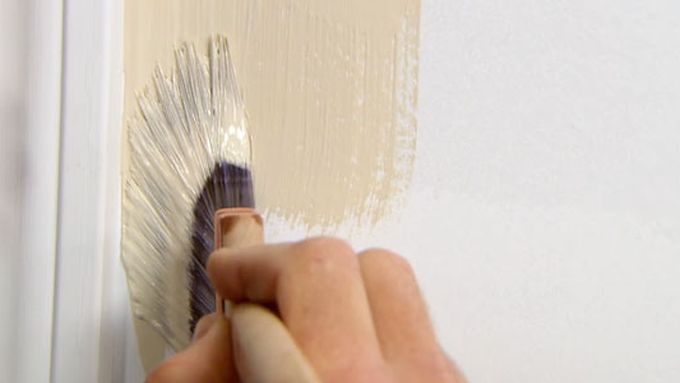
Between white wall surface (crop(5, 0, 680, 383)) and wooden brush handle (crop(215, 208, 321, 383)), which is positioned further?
white wall surface (crop(5, 0, 680, 383))

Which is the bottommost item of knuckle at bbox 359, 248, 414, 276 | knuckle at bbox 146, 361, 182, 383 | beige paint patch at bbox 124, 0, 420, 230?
knuckle at bbox 146, 361, 182, 383

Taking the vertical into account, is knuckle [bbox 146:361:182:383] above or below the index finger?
below

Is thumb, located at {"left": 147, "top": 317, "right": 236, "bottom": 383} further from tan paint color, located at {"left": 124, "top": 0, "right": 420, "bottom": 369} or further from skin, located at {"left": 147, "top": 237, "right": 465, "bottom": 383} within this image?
tan paint color, located at {"left": 124, "top": 0, "right": 420, "bottom": 369}

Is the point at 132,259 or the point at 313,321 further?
the point at 132,259

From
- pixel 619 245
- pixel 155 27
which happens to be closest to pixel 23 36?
pixel 155 27

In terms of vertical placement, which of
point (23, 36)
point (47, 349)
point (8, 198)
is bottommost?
point (47, 349)

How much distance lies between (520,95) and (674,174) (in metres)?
0.15

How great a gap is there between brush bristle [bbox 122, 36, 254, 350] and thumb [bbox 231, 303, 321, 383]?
0.15 meters

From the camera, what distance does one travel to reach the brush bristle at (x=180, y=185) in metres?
0.49

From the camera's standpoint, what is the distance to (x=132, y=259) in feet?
1.60

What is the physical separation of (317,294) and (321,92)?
213 millimetres

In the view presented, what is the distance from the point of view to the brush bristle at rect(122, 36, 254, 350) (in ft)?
1.60

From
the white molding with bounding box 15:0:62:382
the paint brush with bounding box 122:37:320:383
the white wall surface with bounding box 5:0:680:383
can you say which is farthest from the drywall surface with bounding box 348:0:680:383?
the white molding with bounding box 15:0:62:382

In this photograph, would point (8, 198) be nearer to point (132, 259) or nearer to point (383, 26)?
point (132, 259)
